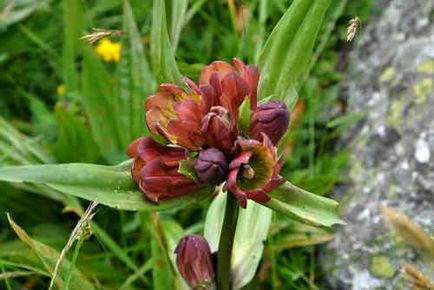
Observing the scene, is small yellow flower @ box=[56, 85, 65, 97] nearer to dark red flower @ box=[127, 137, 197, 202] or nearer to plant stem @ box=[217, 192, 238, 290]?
plant stem @ box=[217, 192, 238, 290]

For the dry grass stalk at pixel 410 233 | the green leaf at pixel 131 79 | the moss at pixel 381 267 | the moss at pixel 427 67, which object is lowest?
the moss at pixel 381 267

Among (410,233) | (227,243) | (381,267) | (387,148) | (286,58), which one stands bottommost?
(381,267)

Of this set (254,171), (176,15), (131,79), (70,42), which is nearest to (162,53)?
(176,15)

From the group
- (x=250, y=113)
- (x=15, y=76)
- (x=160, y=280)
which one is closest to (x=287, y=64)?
(x=250, y=113)

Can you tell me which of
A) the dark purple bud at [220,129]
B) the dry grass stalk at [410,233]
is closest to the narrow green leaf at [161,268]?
the dark purple bud at [220,129]

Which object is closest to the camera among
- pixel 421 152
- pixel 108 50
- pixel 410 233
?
pixel 410 233

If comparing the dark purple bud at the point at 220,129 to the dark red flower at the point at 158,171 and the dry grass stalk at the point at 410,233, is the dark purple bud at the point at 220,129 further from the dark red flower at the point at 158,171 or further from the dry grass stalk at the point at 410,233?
the dry grass stalk at the point at 410,233

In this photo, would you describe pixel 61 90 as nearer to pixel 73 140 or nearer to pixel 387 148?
pixel 73 140
